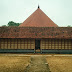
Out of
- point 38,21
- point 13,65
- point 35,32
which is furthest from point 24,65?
point 38,21

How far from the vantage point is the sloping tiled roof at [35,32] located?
23.2 meters

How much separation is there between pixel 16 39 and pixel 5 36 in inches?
83.6

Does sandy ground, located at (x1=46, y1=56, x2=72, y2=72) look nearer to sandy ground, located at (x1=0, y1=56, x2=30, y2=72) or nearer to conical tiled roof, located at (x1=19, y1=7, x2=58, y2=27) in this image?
sandy ground, located at (x1=0, y1=56, x2=30, y2=72)

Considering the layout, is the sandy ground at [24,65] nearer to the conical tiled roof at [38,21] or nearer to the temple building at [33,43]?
the temple building at [33,43]

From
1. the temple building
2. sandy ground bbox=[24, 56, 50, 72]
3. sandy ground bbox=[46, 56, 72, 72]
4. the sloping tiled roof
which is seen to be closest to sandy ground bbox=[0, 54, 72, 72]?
sandy ground bbox=[46, 56, 72, 72]

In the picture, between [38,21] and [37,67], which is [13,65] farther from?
[38,21]

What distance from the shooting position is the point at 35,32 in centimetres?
2411

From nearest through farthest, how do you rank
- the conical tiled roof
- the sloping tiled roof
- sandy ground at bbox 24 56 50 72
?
1. sandy ground at bbox 24 56 50 72
2. the sloping tiled roof
3. the conical tiled roof

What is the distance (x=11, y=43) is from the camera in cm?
2356

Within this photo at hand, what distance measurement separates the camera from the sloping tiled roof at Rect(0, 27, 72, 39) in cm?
2322

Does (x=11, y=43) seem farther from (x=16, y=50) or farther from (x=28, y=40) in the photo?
(x=28, y=40)

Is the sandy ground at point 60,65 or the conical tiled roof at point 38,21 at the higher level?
the conical tiled roof at point 38,21

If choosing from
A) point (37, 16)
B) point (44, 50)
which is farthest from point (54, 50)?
point (37, 16)

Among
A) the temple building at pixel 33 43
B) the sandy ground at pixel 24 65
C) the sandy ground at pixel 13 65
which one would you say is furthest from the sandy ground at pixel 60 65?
the temple building at pixel 33 43
